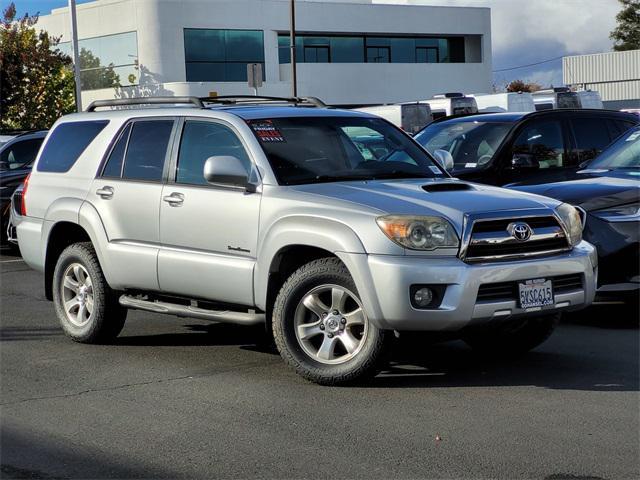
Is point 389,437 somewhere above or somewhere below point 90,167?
below

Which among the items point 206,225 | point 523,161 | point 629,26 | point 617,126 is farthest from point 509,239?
point 629,26

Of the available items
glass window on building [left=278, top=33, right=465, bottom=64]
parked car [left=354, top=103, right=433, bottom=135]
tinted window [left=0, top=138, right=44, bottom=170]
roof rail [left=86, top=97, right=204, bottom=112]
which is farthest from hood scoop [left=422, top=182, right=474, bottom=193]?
glass window on building [left=278, top=33, right=465, bottom=64]

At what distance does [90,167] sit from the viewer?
26.9ft

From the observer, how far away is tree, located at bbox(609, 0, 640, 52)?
284 feet

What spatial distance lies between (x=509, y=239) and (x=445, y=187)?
0.71 meters

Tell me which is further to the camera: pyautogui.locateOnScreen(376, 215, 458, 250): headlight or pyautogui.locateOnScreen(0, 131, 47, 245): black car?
pyautogui.locateOnScreen(0, 131, 47, 245): black car

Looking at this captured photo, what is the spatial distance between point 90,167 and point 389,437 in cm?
393

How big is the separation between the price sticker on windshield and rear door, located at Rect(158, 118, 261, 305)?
0.14 m

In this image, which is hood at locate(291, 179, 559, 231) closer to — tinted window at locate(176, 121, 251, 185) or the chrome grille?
the chrome grille

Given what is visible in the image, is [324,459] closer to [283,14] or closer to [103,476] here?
[103,476]

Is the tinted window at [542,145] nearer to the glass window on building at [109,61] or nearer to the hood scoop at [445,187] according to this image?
the hood scoop at [445,187]

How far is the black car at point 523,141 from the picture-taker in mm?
11406

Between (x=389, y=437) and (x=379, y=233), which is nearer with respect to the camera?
(x=389, y=437)

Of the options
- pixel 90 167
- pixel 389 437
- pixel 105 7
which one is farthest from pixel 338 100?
pixel 389 437
